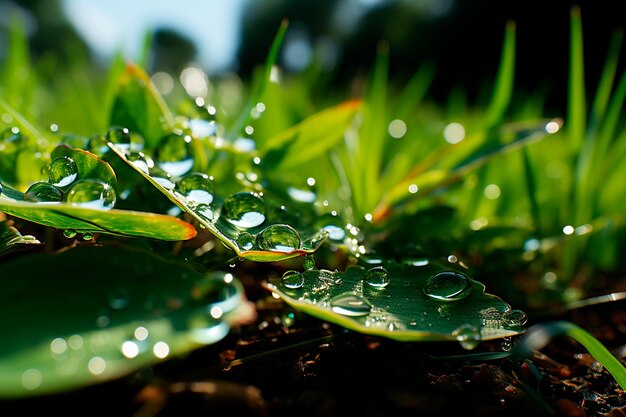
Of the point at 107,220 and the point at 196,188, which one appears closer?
the point at 107,220

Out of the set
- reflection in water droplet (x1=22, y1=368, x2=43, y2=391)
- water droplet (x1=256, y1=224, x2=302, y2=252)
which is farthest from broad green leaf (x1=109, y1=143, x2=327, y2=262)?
reflection in water droplet (x1=22, y1=368, x2=43, y2=391)

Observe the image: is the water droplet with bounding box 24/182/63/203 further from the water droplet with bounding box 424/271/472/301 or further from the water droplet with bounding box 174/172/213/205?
the water droplet with bounding box 424/271/472/301

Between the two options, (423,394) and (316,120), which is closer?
(423,394)

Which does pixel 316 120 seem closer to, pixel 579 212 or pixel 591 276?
pixel 579 212

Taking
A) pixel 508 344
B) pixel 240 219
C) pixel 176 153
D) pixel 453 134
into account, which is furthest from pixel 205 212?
pixel 453 134

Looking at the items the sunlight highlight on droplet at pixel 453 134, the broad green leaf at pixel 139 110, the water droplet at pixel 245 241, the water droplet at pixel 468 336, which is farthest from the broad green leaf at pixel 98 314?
the sunlight highlight on droplet at pixel 453 134

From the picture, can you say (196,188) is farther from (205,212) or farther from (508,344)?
(508,344)

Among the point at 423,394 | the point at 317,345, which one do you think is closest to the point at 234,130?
the point at 317,345
